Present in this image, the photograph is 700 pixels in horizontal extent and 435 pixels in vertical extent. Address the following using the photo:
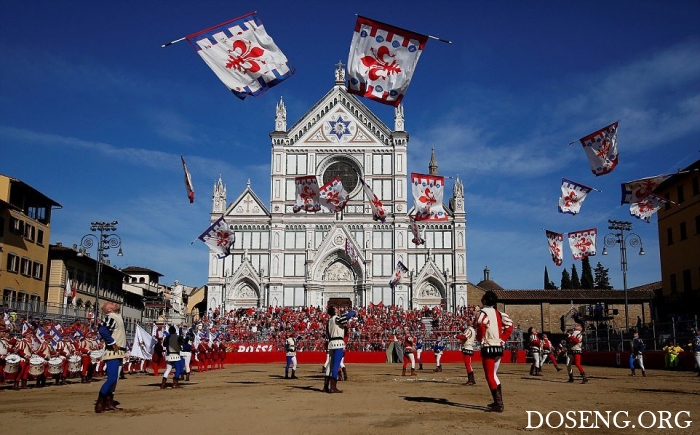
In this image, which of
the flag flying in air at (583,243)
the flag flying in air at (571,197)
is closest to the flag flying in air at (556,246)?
the flag flying in air at (583,243)

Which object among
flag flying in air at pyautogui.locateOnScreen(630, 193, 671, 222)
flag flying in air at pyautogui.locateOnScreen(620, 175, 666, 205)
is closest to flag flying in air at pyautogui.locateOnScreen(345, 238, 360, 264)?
flag flying in air at pyautogui.locateOnScreen(630, 193, 671, 222)

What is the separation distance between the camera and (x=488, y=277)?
10088 cm

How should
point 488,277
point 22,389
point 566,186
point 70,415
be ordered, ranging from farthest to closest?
1. point 488,277
2. point 566,186
3. point 22,389
4. point 70,415

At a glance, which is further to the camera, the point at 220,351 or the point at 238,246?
the point at 238,246

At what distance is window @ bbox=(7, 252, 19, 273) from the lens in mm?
46822

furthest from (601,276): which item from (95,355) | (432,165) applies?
(95,355)

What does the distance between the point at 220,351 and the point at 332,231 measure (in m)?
28.1

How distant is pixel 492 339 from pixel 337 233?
49.6 meters

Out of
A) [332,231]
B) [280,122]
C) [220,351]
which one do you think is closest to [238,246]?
[332,231]

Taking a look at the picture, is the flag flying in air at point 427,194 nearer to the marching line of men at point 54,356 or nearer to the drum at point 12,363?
the marching line of men at point 54,356

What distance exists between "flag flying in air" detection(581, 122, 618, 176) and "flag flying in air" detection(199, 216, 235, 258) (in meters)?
19.2

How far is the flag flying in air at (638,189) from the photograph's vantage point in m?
26.6

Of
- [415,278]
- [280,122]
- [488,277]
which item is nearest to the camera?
[415,278]

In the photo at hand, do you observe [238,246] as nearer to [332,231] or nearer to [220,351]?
[332,231]
